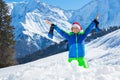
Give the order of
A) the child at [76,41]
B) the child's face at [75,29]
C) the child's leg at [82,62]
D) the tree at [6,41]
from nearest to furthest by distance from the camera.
A: the child's leg at [82,62] → the child at [76,41] → the child's face at [75,29] → the tree at [6,41]

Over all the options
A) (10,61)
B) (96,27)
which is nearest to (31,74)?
(96,27)

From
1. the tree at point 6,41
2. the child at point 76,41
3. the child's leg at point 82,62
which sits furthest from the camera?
the tree at point 6,41

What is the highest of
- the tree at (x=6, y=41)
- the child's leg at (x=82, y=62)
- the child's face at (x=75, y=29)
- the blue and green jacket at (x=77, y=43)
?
the child's face at (x=75, y=29)

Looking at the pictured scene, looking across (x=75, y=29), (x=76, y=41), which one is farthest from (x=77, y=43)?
(x=75, y=29)

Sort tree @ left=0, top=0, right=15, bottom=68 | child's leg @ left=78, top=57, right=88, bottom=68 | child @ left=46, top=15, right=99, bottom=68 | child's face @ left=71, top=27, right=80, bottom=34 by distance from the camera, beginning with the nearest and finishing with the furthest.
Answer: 1. child's leg @ left=78, top=57, right=88, bottom=68
2. child @ left=46, top=15, right=99, bottom=68
3. child's face @ left=71, top=27, right=80, bottom=34
4. tree @ left=0, top=0, right=15, bottom=68

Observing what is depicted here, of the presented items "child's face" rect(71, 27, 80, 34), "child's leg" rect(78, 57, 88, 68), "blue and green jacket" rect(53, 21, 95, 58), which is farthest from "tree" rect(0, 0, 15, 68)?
"child's leg" rect(78, 57, 88, 68)

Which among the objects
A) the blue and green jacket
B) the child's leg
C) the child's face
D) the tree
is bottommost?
the tree

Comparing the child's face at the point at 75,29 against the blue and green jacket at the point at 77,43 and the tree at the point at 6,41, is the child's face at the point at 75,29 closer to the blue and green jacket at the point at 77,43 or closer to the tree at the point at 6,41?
the blue and green jacket at the point at 77,43

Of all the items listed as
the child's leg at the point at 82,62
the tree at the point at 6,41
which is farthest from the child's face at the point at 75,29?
the tree at the point at 6,41

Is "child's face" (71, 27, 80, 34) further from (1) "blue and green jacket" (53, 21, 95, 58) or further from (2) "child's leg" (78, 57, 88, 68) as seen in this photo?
(2) "child's leg" (78, 57, 88, 68)

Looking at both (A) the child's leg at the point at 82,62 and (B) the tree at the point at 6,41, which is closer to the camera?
(A) the child's leg at the point at 82,62

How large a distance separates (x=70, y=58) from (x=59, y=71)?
2.57 meters

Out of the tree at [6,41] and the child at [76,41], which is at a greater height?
the child at [76,41]

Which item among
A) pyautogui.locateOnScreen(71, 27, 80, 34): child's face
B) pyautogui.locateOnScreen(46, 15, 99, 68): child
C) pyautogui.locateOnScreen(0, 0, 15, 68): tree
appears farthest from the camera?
pyautogui.locateOnScreen(0, 0, 15, 68): tree
